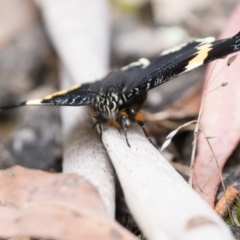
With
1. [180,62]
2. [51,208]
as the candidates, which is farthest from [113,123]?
[51,208]

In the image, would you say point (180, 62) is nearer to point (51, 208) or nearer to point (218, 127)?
point (218, 127)

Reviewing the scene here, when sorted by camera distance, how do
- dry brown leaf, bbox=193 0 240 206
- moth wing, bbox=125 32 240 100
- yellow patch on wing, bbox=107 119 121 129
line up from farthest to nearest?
1. yellow patch on wing, bbox=107 119 121 129
2. dry brown leaf, bbox=193 0 240 206
3. moth wing, bbox=125 32 240 100

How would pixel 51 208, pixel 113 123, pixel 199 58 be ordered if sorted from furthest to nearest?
1. pixel 113 123
2. pixel 199 58
3. pixel 51 208

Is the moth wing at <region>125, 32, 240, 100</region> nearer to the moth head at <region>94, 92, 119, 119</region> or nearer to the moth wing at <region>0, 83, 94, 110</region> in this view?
the moth head at <region>94, 92, 119, 119</region>

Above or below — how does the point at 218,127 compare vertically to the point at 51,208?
below

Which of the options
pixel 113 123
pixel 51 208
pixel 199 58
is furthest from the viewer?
pixel 113 123

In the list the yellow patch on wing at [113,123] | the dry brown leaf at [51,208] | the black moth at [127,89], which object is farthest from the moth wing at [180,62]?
the dry brown leaf at [51,208]

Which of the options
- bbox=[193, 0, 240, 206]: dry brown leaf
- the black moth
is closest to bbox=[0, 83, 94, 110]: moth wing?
the black moth
